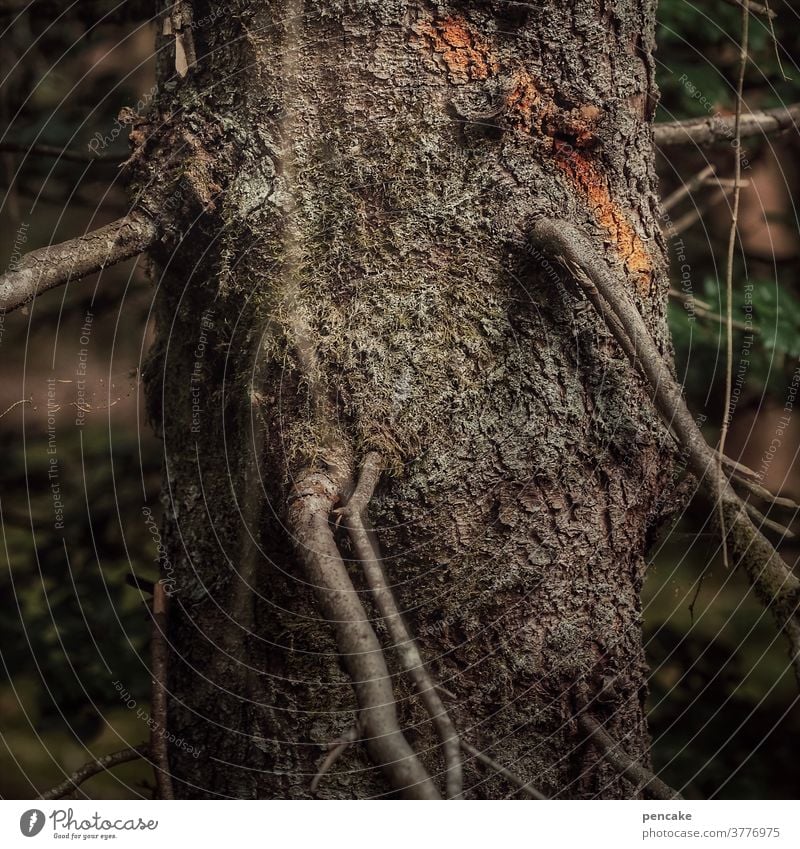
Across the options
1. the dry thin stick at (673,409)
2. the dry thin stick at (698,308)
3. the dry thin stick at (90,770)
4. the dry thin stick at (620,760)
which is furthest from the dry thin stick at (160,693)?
the dry thin stick at (698,308)

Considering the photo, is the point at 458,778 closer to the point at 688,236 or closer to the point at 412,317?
the point at 412,317

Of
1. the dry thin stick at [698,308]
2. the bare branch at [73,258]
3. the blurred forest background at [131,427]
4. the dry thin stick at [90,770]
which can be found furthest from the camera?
the blurred forest background at [131,427]

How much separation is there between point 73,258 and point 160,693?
1.82 ft

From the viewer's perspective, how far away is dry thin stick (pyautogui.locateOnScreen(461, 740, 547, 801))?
875 millimetres

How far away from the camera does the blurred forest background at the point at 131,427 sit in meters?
1.40

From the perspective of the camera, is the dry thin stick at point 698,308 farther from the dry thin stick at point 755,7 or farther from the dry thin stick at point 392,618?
the dry thin stick at point 392,618

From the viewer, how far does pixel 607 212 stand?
3.11ft

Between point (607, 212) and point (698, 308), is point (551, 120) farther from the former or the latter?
point (698, 308)

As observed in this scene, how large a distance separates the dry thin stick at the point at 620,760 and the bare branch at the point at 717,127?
87 centimetres

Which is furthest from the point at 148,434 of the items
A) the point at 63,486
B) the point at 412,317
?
the point at 412,317

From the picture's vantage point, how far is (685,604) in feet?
5.59

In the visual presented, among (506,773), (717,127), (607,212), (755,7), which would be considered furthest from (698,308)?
(506,773)

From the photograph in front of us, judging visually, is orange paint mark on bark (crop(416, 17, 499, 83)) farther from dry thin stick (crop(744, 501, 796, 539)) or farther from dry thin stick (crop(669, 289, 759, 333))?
dry thin stick (crop(744, 501, 796, 539))

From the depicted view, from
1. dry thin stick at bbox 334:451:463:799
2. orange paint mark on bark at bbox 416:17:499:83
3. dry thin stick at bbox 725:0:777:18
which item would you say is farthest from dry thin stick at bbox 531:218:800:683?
dry thin stick at bbox 725:0:777:18
